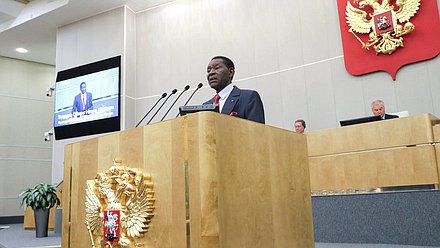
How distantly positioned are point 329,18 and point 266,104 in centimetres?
149

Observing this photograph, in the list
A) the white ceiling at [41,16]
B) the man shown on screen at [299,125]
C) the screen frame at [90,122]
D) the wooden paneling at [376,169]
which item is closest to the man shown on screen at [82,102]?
the screen frame at [90,122]

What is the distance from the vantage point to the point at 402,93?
4.90m

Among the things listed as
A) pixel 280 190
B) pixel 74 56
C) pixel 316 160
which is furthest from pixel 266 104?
pixel 280 190

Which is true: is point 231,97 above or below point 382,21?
below

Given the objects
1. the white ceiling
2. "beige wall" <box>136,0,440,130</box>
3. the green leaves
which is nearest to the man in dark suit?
the green leaves

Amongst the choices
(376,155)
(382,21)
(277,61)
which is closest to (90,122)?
(277,61)

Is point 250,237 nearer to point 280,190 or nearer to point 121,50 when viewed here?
point 280,190

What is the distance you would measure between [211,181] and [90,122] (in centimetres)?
622

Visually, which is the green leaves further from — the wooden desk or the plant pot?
the wooden desk

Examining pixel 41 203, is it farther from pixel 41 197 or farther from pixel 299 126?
pixel 299 126

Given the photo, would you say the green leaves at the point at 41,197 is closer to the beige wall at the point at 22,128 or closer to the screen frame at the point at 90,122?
the screen frame at the point at 90,122

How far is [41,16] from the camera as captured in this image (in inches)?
285

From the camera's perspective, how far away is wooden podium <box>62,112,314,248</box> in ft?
3.83

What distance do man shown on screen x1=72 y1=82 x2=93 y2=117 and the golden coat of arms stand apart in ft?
19.3
